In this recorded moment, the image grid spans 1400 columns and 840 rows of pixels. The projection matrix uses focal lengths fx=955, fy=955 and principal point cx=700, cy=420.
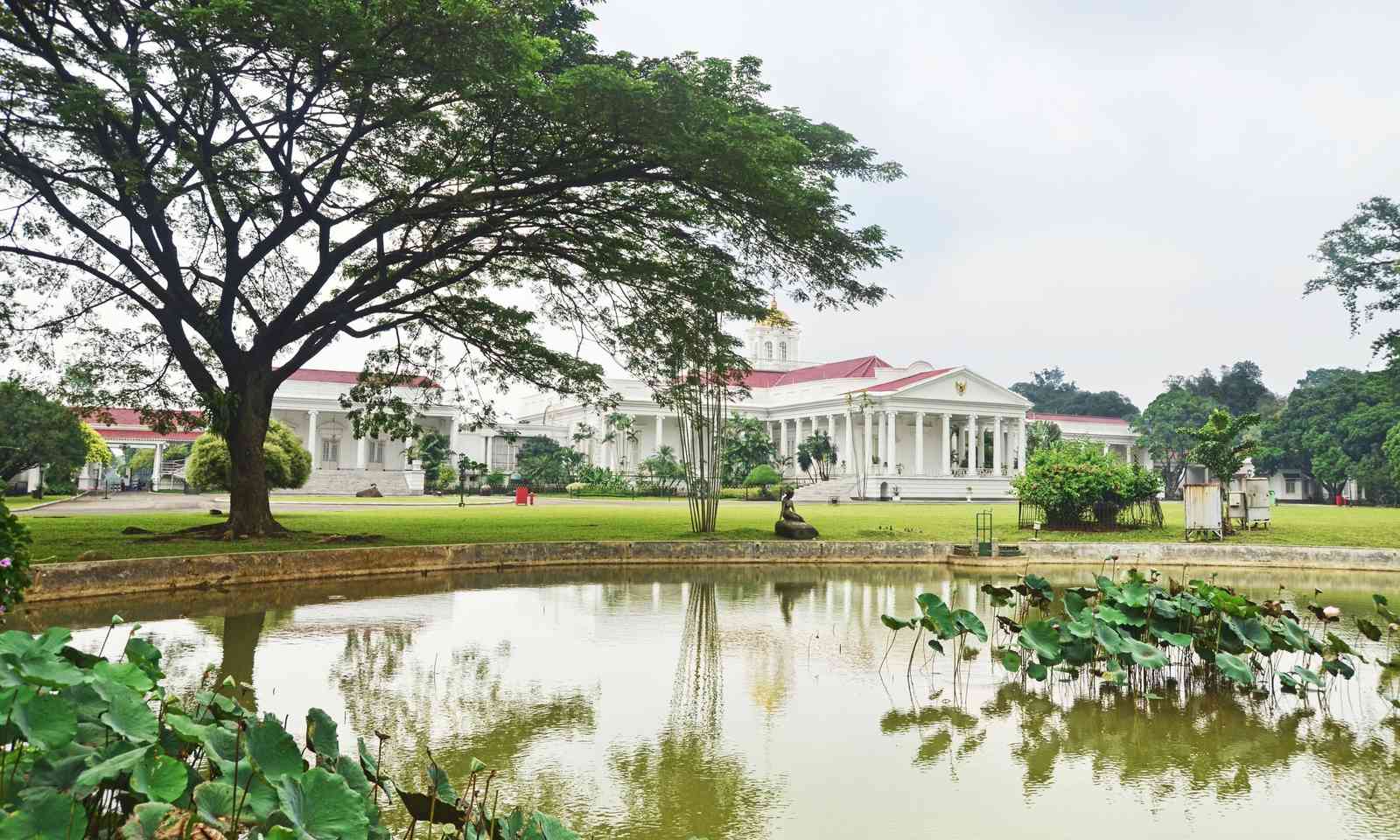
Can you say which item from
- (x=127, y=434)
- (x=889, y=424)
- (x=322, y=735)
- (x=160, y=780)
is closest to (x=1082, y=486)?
(x=322, y=735)

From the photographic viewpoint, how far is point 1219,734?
18.9ft

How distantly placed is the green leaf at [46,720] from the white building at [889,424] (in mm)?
51160

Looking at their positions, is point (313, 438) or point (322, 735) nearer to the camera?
point (322, 735)

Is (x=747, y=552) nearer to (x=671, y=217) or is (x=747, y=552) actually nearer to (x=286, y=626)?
(x=671, y=217)

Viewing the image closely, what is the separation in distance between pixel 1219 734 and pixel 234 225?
15.6m

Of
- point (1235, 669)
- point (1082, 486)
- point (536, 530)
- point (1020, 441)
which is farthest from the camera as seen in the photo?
point (1020, 441)

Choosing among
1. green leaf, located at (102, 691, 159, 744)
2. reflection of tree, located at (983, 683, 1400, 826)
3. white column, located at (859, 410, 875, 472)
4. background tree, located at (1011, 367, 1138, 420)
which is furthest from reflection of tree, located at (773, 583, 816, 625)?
background tree, located at (1011, 367, 1138, 420)

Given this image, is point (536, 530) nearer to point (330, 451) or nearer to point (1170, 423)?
point (330, 451)

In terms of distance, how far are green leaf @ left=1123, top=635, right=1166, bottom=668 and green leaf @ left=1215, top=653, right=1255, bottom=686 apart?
37 centimetres

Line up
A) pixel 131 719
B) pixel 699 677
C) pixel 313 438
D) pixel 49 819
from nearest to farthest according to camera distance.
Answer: pixel 49 819 < pixel 131 719 < pixel 699 677 < pixel 313 438

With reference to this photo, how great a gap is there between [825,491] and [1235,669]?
46665mm

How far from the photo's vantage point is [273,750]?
9.32ft

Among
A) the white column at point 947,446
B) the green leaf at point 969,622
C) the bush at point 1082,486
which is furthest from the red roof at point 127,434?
the green leaf at point 969,622

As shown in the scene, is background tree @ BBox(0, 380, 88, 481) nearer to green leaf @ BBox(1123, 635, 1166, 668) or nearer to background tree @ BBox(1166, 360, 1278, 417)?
green leaf @ BBox(1123, 635, 1166, 668)
